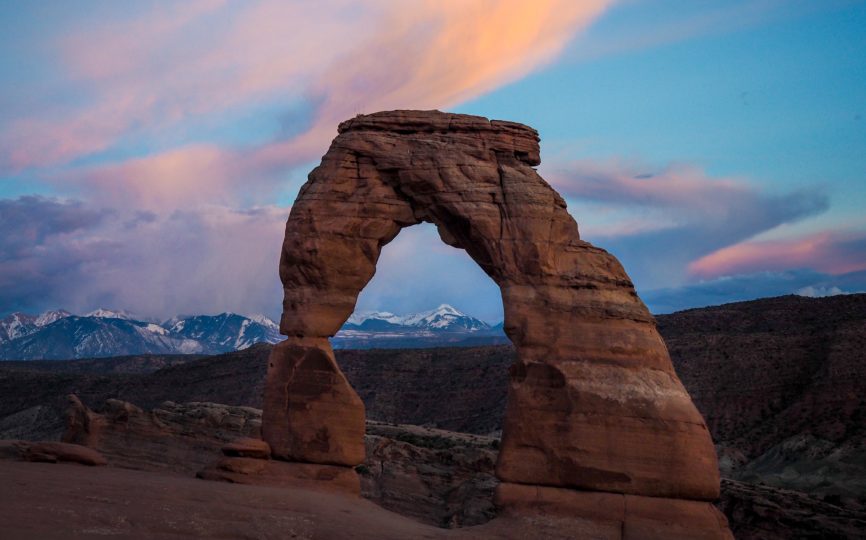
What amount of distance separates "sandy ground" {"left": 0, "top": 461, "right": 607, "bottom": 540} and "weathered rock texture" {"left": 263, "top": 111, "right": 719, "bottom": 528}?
161cm

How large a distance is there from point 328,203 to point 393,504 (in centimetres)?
1058

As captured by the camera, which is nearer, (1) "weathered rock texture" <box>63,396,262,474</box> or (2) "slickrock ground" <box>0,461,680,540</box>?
(2) "slickrock ground" <box>0,461,680,540</box>

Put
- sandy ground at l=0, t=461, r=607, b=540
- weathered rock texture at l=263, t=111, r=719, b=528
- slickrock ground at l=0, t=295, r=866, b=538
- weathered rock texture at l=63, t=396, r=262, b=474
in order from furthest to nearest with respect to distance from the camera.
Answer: slickrock ground at l=0, t=295, r=866, b=538, weathered rock texture at l=63, t=396, r=262, b=474, weathered rock texture at l=263, t=111, r=719, b=528, sandy ground at l=0, t=461, r=607, b=540

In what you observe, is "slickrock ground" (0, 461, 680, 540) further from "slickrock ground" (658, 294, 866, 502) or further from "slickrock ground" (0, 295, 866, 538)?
"slickrock ground" (658, 294, 866, 502)

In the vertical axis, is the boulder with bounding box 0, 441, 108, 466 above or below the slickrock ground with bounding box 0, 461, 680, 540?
above

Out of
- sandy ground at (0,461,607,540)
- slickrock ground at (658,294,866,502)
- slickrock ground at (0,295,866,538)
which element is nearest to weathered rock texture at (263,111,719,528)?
sandy ground at (0,461,607,540)

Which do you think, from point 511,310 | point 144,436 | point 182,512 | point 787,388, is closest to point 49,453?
point 144,436

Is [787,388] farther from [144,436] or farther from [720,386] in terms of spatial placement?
[144,436]

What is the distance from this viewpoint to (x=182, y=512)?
698 inches

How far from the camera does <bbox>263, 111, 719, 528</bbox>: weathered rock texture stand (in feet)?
68.7

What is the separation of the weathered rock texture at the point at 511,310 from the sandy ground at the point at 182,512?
161 centimetres

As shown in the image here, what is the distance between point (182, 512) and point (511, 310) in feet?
26.9

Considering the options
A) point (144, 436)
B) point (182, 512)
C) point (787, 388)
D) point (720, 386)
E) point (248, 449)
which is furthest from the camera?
point (720, 386)

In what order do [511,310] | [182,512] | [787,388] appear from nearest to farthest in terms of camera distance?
1. [182,512]
2. [511,310]
3. [787,388]
